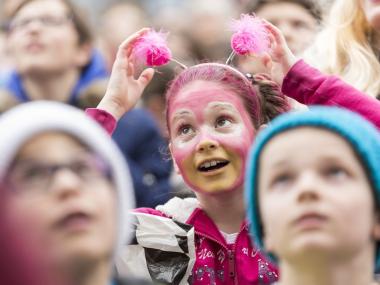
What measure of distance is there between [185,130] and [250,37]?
40 centimetres

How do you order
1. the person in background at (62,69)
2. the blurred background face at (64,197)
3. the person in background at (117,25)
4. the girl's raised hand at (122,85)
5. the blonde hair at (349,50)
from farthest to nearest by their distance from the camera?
1. the person in background at (117,25)
2. the person in background at (62,69)
3. the blonde hair at (349,50)
4. the girl's raised hand at (122,85)
5. the blurred background face at (64,197)

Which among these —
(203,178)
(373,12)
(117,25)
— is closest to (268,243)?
(203,178)

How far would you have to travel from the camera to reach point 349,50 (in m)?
4.90

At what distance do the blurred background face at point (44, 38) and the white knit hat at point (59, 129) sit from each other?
3.19 metres

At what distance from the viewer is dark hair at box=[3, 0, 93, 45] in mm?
6070

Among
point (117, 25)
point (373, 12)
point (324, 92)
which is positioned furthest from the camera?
Answer: point (117, 25)

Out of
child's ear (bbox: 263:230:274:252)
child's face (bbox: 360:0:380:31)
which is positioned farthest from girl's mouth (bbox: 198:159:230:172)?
child's face (bbox: 360:0:380:31)

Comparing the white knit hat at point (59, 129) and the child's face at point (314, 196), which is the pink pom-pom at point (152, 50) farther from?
the white knit hat at point (59, 129)

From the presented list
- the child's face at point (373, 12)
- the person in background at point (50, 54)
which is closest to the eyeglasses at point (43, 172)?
the child's face at point (373, 12)

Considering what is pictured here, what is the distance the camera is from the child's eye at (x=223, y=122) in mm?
4062

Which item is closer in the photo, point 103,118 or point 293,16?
point 103,118

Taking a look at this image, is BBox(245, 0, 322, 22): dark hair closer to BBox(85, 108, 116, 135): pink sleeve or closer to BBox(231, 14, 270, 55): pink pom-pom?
BBox(231, 14, 270, 55): pink pom-pom

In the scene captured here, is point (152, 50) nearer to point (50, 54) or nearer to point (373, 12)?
point (373, 12)

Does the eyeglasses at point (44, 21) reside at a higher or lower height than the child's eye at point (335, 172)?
higher
